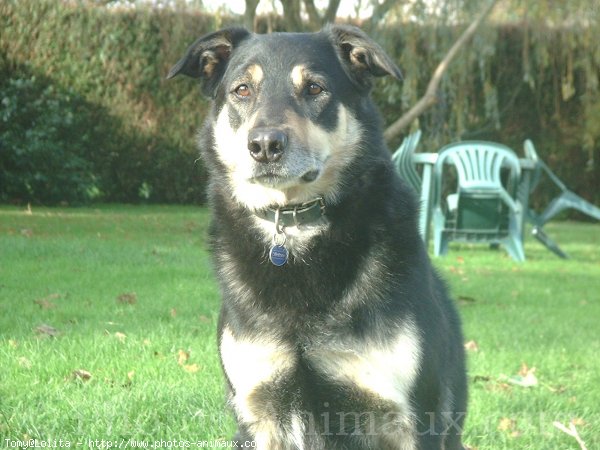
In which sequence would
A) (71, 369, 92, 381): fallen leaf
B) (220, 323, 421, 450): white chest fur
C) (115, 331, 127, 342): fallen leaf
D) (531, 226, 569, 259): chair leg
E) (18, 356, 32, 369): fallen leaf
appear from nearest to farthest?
(220, 323, 421, 450): white chest fur < (71, 369, 92, 381): fallen leaf < (18, 356, 32, 369): fallen leaf < (115, 331, 127, 342): fallen leaf < (531, 226, 569, 259): chair leg

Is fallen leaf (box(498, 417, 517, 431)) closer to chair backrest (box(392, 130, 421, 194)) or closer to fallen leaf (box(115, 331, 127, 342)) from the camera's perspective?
fallen leaf (box(115, 331, 127, 342))

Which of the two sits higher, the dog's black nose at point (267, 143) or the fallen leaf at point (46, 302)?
the dog's black nose at point (267, 143)

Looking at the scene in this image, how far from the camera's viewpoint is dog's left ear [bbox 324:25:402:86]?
3102 millimetres

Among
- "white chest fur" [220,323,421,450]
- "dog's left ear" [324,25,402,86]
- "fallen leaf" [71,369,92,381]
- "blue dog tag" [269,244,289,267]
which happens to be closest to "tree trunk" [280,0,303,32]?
"fallen leaf" [71,369,92,381]

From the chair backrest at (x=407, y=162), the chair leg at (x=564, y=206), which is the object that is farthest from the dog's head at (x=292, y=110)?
the chair leg at (x=564, y=206)

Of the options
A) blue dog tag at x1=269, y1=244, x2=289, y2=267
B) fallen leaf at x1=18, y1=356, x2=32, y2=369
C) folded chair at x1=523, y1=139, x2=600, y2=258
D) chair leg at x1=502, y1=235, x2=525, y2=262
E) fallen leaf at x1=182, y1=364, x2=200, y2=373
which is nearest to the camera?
blue dog tag at x1=269, y1=244, x2=289, y2=267

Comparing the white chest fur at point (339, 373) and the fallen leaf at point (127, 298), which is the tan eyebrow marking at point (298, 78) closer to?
the white chest fur at point (339, 373)

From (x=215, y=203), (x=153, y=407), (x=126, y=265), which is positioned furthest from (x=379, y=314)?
(x=126, y=265)

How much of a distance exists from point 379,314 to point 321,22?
945cm

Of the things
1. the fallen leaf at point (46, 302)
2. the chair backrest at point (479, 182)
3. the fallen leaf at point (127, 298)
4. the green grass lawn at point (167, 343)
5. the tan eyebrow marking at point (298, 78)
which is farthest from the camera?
the chair backrest at point (479, 182)

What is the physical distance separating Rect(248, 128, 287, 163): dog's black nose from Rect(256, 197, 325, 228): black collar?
26cm

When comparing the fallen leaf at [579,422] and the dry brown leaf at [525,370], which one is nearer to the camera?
the fallen leaf at [579,422]

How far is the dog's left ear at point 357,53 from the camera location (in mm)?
3102

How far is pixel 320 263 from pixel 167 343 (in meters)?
2.19
